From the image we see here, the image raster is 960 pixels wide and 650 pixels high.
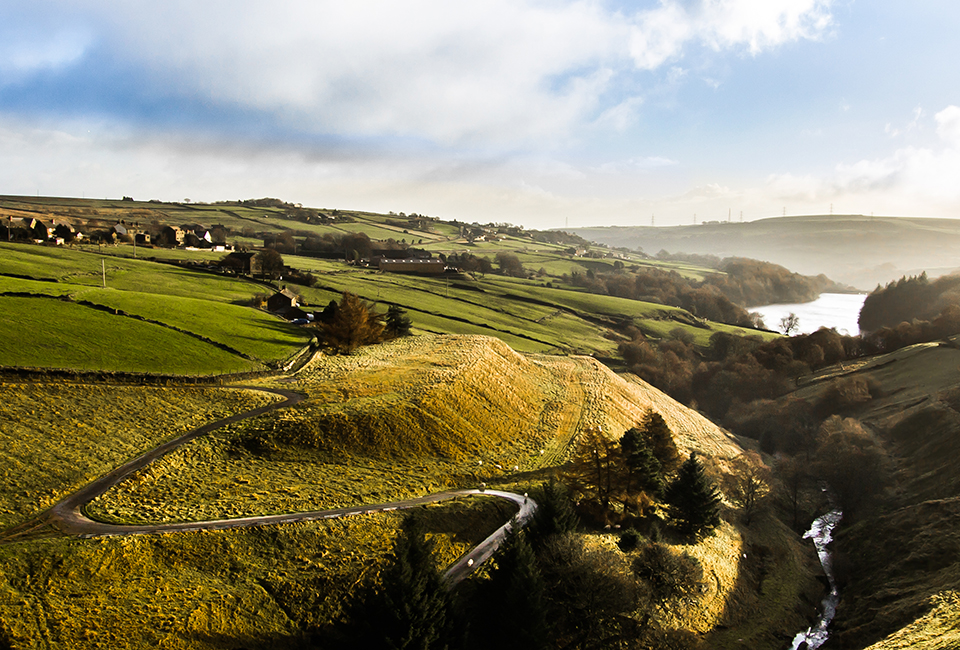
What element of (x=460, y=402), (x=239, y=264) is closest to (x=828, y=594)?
(x=460, y=402)

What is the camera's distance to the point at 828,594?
3522 centimetres

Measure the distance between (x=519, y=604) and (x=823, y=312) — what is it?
16419 cm

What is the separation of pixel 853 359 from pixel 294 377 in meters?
88.0

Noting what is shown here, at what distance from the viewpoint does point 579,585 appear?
→ 22.2 metres

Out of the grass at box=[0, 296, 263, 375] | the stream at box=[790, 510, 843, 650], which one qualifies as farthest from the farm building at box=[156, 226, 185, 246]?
the stream at box=[790, 510, 843, 650]

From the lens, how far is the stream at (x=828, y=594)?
A: 29547 mm

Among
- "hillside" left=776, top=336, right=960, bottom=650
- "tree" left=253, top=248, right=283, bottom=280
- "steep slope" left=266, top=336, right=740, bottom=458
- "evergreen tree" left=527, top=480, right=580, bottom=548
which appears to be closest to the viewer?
"evergreen tree" left=527, top=480, right=580, bottom=548

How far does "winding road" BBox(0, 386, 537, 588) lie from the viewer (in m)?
20.2

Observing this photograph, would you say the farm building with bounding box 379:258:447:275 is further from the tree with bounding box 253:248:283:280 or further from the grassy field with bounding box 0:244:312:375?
the grassy field with bounding box 0:244:312:375

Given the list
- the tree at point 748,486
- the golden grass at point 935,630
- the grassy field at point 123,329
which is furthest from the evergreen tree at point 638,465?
the grassy field at point 123,329

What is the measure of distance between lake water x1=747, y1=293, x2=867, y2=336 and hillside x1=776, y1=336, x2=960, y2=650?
210 ft

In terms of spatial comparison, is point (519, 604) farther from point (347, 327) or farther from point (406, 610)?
point (347, 327)

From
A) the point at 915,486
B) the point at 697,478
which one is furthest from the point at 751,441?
the point at 697,478

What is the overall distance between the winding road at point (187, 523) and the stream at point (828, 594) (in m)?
17.4
